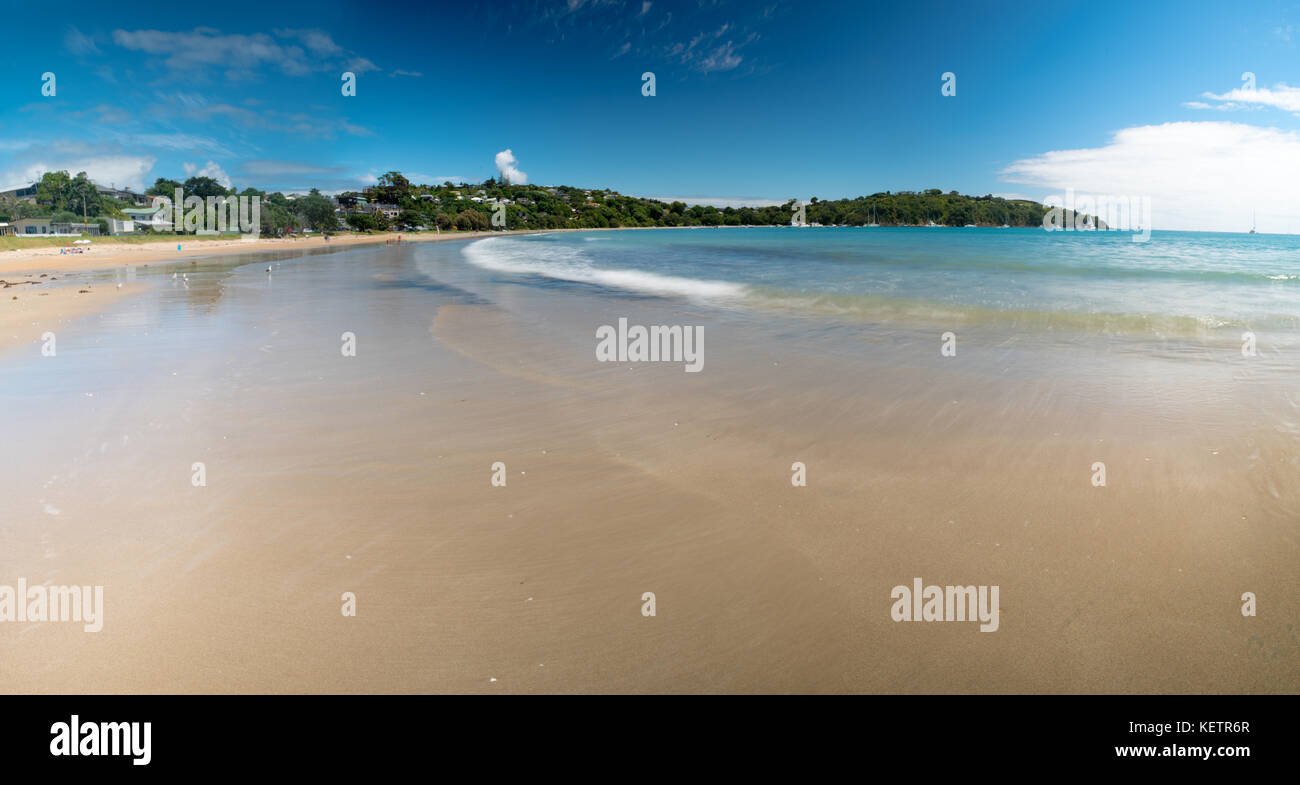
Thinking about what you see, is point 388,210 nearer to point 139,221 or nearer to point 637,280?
point 139,221

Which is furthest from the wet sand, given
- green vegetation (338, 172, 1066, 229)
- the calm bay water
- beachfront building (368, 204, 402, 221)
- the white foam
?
beachfront building (368, 204, 402, 221)

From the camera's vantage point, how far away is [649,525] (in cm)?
443

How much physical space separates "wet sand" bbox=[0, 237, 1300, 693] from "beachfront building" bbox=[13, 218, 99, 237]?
282ft

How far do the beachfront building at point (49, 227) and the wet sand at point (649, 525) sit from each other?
85.8 meters

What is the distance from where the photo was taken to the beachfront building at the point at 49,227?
67625mm

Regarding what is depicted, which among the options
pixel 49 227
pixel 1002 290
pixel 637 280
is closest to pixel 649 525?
pixel 1002 290

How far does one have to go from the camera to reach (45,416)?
6.67 m

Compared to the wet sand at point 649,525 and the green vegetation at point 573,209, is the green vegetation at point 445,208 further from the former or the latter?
the wet sand at point 649,525

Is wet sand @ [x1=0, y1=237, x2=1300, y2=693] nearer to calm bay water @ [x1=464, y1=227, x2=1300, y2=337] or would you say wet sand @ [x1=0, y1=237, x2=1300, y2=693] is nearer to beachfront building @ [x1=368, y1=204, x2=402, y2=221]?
calm bay water @ [x1=464, y1=227, x2=1300, y2=337]

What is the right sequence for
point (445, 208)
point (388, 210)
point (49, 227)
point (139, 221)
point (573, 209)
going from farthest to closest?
point (573, 209), point (445, 208), point (388, 210), point (139, 221), point (49, 227)

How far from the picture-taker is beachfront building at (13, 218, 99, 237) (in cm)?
6762

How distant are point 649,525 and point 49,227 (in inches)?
3809
